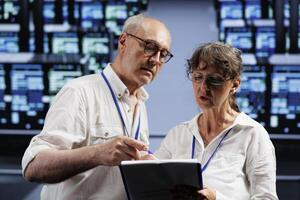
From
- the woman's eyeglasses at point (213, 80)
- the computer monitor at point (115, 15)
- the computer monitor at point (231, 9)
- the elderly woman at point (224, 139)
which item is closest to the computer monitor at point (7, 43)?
the computer monitor at point (115, 15)

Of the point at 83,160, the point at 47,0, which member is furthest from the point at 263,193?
the point at 47,0

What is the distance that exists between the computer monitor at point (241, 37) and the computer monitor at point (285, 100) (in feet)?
0.71

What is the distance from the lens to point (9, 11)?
10.8 ft

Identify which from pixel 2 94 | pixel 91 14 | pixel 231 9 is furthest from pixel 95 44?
pixel 231 9

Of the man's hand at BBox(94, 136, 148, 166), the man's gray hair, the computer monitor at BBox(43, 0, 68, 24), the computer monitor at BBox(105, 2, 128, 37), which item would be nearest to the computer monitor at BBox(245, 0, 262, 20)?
the computer monitor at BBox(105, 2, 128, 37)

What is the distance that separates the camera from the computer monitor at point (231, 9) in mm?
3154

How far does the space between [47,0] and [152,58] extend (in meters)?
1.51

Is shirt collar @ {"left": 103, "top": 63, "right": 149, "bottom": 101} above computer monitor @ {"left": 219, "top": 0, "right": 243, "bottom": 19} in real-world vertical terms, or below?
below

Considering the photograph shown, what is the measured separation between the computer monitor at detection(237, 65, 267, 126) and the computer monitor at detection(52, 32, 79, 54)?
1.05m

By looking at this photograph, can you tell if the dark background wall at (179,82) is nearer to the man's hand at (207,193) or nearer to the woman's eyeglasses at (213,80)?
the woman's eyeglasses at (213,80)

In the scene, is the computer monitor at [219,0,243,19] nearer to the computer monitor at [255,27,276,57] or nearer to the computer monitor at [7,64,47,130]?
the computer monitor at [255,27,276,57]

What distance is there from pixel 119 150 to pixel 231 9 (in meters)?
1.82

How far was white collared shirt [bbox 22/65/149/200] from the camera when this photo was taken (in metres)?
1.79

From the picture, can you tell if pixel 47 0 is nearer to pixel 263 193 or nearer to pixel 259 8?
pixel 259 8
